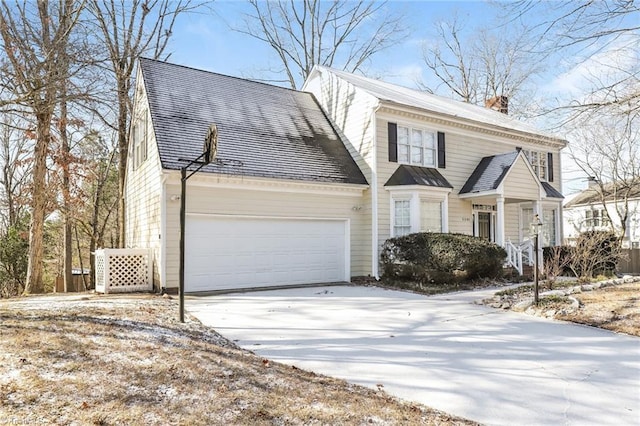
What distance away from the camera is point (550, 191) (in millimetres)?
16625

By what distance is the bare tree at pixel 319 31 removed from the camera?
86.8 feet

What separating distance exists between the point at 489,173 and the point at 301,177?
22.3ft

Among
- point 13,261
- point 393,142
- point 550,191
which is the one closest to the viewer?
point 393,142

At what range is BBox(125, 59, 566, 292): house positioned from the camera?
423 inches

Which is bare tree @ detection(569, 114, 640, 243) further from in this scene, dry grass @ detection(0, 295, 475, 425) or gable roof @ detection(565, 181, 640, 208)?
dry grass @ detection(0, 295, 475, 425)

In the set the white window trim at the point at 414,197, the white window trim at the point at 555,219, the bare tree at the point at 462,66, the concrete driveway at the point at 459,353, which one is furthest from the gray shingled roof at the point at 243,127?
the bare tree at the point at 462,66

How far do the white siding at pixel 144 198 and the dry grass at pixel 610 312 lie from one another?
8.85 metres

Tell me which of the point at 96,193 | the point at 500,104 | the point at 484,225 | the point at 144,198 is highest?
the point at 500,104

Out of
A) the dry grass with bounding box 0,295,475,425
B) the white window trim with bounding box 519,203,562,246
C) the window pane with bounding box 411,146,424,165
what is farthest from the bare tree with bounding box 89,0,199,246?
the white window trim with bounding box 519,203,562,246

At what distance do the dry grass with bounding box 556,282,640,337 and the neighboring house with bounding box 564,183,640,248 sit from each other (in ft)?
50.7

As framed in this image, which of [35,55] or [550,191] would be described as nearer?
[35,55]

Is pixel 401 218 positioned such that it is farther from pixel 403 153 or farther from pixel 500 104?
pixel 500 104

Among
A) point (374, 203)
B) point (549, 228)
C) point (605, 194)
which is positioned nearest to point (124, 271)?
point (374, 203)

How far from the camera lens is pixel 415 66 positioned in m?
29.0
